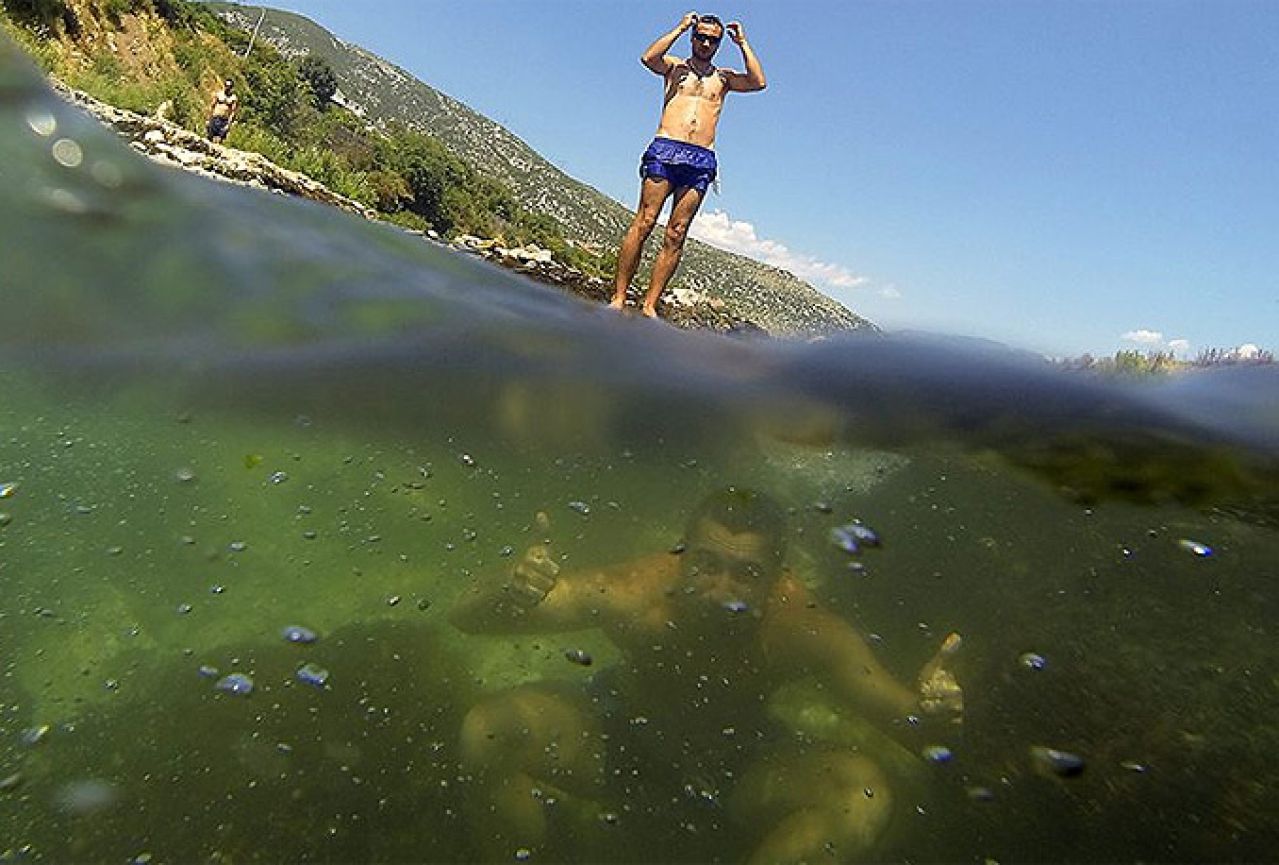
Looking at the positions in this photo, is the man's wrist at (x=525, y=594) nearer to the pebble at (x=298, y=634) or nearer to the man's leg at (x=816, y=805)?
the pebble at (x=298, y=634)

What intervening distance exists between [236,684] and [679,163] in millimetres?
4557

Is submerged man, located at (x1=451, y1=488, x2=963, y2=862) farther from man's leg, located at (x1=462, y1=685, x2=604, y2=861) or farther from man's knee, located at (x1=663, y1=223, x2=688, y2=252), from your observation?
man's knee, located at (x1=663, y1=223, x2=688, y2=252)

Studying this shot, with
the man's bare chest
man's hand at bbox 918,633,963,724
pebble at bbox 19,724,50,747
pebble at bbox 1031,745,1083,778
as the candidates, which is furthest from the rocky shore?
pebble at bbox 1031,745,1083,778

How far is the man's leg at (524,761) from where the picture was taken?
2184 mm

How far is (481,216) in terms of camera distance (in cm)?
3150

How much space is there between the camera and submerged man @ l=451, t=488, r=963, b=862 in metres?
2.24

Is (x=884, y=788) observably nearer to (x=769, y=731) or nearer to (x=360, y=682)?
(x=769, y=731)

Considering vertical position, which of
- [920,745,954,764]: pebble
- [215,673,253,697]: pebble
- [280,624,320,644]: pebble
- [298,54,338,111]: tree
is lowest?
[215,673,253,697]: pebble

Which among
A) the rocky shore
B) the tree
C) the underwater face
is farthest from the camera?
the tree

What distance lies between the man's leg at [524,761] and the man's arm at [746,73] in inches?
187

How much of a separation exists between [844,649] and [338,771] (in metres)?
1.49

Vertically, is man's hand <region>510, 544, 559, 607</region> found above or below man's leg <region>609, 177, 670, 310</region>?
below

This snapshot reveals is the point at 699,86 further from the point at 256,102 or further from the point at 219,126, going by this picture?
the point at 256,102

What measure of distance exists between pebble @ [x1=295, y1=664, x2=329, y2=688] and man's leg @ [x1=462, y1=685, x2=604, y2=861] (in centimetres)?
42
